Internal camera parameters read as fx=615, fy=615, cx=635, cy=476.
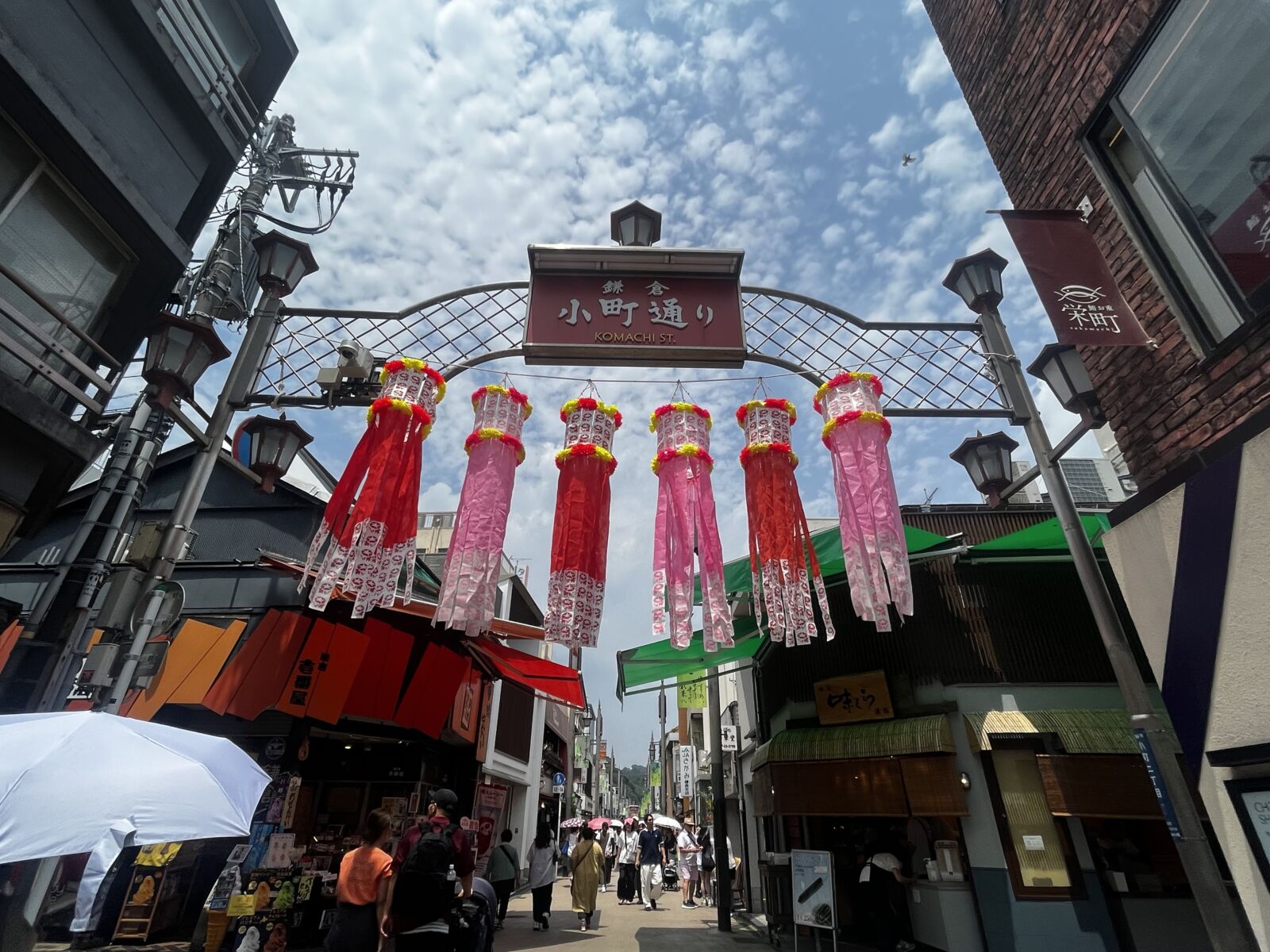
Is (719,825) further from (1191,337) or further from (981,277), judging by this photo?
(1191,337)

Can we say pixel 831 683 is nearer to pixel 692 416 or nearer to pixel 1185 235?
pixel 692 416

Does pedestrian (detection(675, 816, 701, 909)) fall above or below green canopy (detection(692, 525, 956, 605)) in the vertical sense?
below

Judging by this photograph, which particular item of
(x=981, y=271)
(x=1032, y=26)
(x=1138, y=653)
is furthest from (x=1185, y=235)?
(x=1138, y=653)

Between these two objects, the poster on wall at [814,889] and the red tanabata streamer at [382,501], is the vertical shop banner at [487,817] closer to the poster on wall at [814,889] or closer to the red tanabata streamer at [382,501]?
the poster on wall at [814,889]

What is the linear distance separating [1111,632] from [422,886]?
19.5 ft

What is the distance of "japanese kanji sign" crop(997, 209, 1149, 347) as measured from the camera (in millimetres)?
4922

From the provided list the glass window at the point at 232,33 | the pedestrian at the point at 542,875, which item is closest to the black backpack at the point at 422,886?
the pedestrian at the point at 542,875

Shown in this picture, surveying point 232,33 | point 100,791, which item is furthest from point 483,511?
point 232,33

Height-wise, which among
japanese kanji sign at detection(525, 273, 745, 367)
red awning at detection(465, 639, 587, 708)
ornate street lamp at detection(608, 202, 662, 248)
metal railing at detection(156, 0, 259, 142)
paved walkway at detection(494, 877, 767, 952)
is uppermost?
metal railing at detection(156, 0, 259, 142)

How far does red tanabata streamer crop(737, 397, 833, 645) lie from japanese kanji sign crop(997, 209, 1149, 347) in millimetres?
2563

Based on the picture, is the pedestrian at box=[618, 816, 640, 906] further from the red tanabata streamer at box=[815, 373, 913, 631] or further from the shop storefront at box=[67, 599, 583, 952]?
the red tanabata streamer at box=[815, 373, 913, 631]

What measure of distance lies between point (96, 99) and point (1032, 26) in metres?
9.90

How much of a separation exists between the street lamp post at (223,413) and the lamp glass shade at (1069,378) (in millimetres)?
7492

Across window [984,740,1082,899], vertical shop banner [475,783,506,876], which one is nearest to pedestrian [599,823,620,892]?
vertical shop banner [475,783,506,876]
